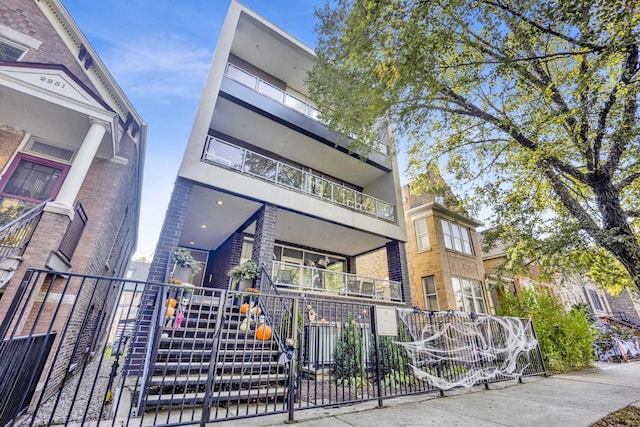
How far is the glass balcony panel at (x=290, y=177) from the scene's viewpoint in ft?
29.4

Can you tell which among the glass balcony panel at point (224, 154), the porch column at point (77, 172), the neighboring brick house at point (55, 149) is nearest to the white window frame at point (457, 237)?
the glass balcony panel at point (224, 154)

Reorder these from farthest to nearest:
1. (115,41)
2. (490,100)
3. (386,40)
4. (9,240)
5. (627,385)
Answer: (115,41)
(490,100)
(627,385)
(386,40)
(9,240)

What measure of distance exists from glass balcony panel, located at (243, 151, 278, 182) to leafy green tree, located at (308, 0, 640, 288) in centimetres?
275

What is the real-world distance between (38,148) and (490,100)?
1230 cm

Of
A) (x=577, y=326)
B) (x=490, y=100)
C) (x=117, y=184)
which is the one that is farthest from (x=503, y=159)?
(x=117, y=184)

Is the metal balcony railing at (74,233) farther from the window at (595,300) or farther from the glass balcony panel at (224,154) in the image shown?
the window at (595,300)

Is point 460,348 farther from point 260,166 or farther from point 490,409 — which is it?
point 260,166

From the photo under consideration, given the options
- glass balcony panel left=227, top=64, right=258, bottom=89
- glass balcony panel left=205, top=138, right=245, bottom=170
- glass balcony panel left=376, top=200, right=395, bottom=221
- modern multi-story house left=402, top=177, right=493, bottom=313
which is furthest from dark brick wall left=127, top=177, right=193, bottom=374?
modern multi-story house left=402, top=177, right=493, bottom=313

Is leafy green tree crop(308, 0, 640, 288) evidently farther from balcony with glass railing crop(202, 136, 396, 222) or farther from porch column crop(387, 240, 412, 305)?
porch column crop(387, 240, 412, 305)

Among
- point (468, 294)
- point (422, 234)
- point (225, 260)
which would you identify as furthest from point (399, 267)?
point (225, 260)

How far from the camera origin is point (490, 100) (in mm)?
7906

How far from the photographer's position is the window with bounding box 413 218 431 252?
44.9 ft

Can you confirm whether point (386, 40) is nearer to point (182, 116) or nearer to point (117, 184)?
point (117, 184)

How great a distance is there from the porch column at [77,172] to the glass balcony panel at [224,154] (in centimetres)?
243
